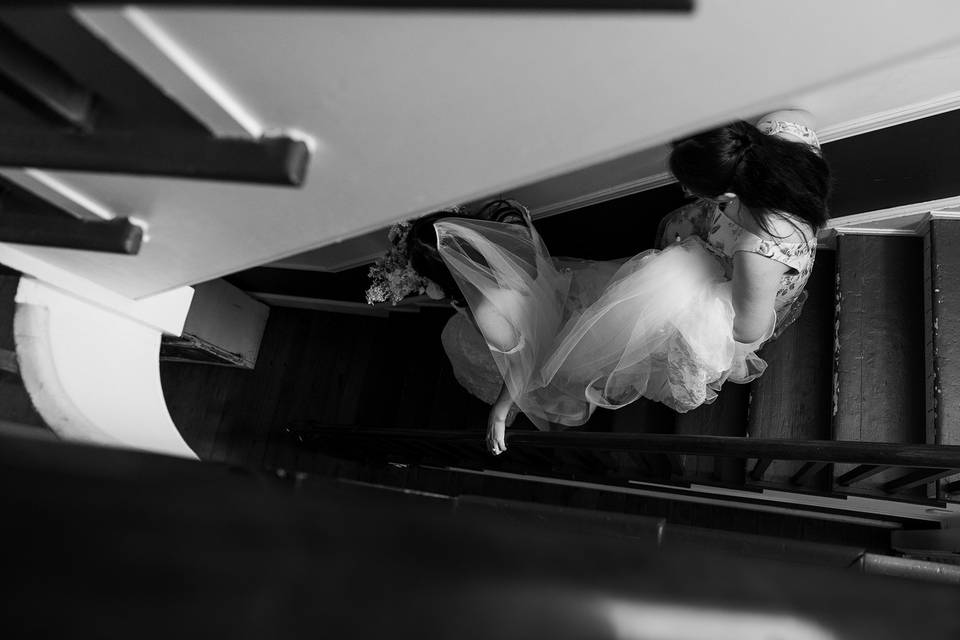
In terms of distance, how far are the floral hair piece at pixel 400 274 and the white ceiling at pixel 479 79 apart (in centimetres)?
131

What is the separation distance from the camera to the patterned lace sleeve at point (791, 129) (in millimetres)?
1863

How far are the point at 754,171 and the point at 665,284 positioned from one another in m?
0.50

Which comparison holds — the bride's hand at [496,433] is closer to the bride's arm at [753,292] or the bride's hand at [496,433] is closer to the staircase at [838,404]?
the staircase at [838,404]

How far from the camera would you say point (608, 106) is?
854 millimetres

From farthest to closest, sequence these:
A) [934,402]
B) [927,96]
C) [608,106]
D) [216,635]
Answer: [934,402]
[927,96]
[608,106]
[216,635]

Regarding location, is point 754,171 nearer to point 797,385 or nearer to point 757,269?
point 757,269

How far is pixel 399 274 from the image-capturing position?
8.39 feet

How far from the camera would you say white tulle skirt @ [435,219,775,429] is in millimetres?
1951

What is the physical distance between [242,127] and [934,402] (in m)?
2.24

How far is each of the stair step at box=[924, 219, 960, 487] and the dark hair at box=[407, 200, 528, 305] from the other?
1.42 metres

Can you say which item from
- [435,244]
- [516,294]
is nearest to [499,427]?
[516,294]

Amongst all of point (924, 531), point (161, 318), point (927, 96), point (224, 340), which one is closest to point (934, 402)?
point (924, 531)

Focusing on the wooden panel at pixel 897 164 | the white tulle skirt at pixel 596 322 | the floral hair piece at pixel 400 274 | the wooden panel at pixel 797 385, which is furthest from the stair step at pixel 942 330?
the floral hair piece at pixel 400 274

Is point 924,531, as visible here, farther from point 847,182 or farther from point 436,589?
point 436,589
